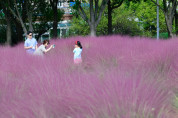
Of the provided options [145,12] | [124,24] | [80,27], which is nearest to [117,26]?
[124,24]

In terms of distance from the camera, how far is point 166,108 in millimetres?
3404

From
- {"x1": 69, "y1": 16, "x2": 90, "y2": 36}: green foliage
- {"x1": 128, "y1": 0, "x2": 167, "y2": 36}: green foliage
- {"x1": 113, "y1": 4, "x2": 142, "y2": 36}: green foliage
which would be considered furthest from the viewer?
{"x1": 128, "y1": 0, "x2": 167, "y2": 36}: green foliage

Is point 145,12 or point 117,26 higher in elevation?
point 145,12

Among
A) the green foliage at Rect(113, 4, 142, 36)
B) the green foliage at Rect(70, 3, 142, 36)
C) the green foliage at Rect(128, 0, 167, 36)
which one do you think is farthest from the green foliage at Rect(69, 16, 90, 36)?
the green foliage at Rect(128, 0, 167, 36)

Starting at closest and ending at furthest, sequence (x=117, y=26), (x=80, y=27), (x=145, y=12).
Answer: (x=80, y=27), (x=117, y=26), (x=145, y=12)

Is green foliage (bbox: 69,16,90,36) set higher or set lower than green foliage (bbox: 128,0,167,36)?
lower

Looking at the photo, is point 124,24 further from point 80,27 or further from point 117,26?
point 80,27

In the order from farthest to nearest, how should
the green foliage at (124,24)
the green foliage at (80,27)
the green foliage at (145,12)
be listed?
1. the green foliage at (145,12)
2. the green foliage at (80,27)
3. the green foliage at (124,24)

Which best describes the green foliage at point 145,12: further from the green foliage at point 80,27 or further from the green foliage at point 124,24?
the green foliage at point 80,27

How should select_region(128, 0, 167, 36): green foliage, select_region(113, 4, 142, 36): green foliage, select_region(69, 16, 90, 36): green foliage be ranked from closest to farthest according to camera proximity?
select_region(113, 4, 142, 36): green foliage < select_region(69, 16, 90, 36): green foliage < select_region(128, 0, 167, 36): green foliage

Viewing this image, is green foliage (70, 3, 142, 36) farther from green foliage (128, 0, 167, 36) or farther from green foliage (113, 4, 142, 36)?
green foliage (128, 0, 167, 36)

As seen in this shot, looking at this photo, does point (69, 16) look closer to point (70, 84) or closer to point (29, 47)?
point (29, 47)

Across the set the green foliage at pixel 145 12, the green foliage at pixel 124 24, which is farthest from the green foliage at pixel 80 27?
the green foliage at pixel 145 12

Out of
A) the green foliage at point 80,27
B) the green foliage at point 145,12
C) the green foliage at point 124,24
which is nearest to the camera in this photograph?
the green foliage at point 124,24
